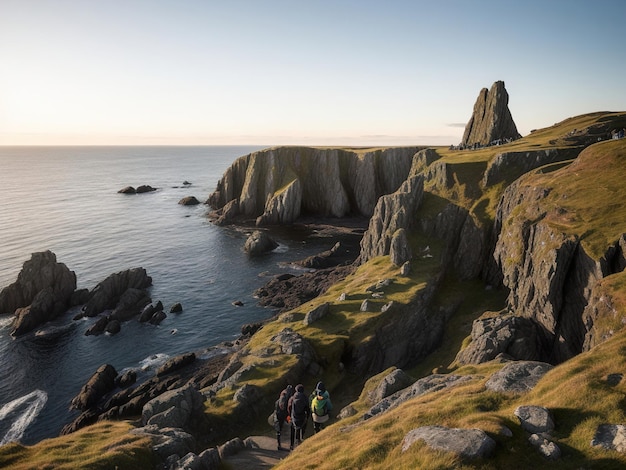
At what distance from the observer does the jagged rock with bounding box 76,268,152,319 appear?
74375 mm

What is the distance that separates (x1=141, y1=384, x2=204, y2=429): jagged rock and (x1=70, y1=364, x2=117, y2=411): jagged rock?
2042 cm

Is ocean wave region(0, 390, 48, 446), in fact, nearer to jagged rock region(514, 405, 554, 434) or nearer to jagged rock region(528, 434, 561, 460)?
jagged rock region(514, 405, 554, 434)

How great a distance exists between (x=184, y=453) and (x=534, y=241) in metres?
45.2

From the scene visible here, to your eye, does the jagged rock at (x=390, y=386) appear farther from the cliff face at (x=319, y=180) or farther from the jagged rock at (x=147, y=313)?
the cliff face at (x=319, y=180)

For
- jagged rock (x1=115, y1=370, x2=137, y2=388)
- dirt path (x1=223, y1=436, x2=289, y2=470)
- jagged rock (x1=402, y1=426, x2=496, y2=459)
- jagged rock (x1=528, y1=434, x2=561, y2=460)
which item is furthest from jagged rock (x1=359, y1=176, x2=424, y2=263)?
jagged rock (x1=528, y1=434, x2=561, y2=460)

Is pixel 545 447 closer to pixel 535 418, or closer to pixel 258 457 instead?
pixel 535 418

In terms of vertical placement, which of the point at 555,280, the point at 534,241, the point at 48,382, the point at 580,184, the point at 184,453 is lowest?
the point at 48,382

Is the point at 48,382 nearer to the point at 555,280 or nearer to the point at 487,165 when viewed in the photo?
the point at 555,280

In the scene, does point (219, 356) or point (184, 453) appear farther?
point (219, 356)

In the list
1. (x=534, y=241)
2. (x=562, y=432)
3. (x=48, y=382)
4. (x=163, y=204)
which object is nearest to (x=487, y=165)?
(x=534, y=241)

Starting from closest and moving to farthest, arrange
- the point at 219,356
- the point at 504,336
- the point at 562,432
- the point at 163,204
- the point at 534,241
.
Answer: the point at 562,432, the point at 504,336, the point at 534,241, the point at 219,356, the point at 163,204

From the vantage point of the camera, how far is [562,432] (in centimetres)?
1747

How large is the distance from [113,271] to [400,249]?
68.2m

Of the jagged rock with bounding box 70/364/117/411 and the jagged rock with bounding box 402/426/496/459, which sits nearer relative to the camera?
the jagged rock with bounding box 402/426/496/459
